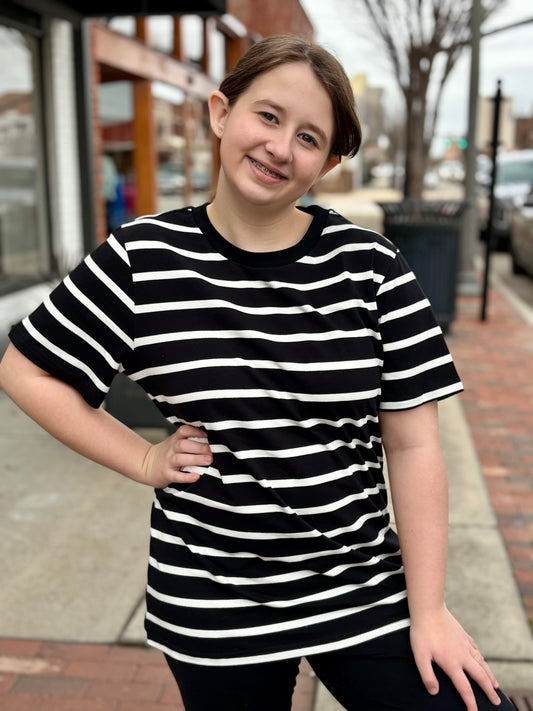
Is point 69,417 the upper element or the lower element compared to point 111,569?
upper

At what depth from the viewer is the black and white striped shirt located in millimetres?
1460

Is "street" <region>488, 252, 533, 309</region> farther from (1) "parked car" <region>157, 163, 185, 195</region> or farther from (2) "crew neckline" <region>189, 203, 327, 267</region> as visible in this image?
(2) "crew neckline" <region>189, 203, 327, 267</region>

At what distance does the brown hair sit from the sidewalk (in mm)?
1952

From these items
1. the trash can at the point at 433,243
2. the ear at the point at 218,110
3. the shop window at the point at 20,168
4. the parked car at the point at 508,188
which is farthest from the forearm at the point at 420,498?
the parked car at the point at 508,188

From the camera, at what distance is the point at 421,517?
1.53 meters

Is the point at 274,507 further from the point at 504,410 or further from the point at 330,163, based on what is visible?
the point at 504,410

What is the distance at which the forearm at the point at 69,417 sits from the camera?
1556mm

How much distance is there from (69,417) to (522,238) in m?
12.4

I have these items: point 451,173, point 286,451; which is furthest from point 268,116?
point 451,173

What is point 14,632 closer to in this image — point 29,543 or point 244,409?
point 29,543

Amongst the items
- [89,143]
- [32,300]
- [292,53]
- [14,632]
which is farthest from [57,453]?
[89,143]

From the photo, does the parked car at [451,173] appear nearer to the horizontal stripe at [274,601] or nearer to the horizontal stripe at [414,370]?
Answer: the horizontal stripe at [414,370]

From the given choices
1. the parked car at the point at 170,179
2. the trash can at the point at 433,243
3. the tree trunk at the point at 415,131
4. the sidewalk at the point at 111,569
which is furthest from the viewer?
the tree trunk at the point at 415,131

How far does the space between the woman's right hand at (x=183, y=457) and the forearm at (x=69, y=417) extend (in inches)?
3.2
